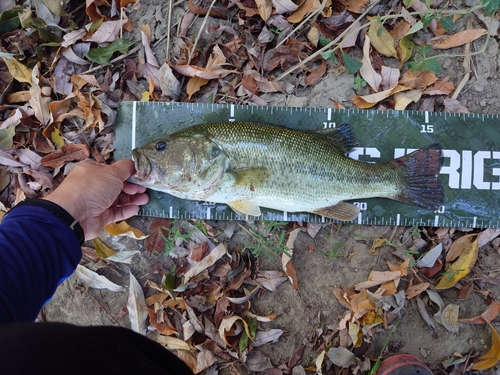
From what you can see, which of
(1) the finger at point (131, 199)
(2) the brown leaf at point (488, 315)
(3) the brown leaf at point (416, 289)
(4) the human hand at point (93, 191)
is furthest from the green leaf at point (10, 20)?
(2) the brown leaf at point (488, 315)

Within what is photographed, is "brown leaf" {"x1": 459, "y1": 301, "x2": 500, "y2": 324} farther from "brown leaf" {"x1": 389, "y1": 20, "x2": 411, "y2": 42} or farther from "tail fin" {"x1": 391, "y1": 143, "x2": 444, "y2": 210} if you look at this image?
"brown leaf" {"x1": 389, "y1": 20, "x2": 411, "y2": 42}

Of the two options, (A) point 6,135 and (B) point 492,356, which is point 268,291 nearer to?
(B) point 492,356

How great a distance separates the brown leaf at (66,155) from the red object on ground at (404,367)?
3592 millimetres

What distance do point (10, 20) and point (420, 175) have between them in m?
4.46

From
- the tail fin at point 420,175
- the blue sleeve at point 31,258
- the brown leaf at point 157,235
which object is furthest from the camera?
the brown leaf at point 157,235

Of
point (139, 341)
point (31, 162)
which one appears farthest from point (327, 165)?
point (31, 162)

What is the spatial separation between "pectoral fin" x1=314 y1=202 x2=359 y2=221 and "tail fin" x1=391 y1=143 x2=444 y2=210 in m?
0.46

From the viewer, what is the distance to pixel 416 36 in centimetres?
372

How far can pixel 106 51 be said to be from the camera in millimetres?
3660

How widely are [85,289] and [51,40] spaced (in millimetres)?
2605

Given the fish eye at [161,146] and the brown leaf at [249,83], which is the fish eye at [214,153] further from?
the brown leaf at [249,83]

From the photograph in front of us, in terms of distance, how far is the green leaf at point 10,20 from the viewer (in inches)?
143

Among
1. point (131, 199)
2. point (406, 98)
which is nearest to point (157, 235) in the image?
point (131, 199)

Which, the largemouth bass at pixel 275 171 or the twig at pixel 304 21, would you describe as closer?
Result: the largemouth bass at pixel 275 171
